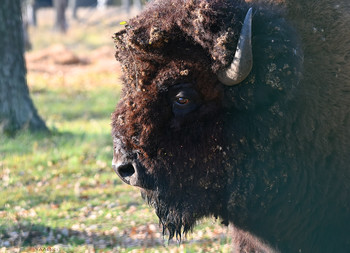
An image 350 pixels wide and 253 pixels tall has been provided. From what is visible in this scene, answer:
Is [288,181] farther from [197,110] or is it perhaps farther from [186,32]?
[186,32]

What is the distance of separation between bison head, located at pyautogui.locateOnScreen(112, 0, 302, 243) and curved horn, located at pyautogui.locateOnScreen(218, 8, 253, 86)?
0.26 ft

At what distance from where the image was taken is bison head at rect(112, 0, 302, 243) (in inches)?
135

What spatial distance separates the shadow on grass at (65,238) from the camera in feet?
16.2

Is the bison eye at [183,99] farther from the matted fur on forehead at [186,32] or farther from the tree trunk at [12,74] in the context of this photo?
the tree trunk at [12,74]

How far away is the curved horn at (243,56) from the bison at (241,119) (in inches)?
3.1

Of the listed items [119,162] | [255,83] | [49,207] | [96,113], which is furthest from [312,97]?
[96,113]

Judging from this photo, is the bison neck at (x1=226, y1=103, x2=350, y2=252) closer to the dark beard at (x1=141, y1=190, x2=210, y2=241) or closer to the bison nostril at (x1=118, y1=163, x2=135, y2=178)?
the dark beard at (x1=141, y1=190, x2=210, y2=241)

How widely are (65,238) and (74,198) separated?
5.11 feet

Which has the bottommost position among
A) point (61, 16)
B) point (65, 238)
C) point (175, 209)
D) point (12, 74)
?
point (61, 16)

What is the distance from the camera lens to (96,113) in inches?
526

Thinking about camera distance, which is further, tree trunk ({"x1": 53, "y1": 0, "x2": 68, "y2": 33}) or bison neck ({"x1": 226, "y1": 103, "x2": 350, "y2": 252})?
tree trunk ({"x1": 53, "y1": 0, "x2": 68, "y2": 33})

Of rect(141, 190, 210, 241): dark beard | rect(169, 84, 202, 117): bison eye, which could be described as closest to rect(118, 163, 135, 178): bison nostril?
rect(141, 190, 210, 241): dark beard

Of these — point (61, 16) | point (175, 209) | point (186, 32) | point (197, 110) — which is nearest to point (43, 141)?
point (175, 209)

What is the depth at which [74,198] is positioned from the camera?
22.1 ft
